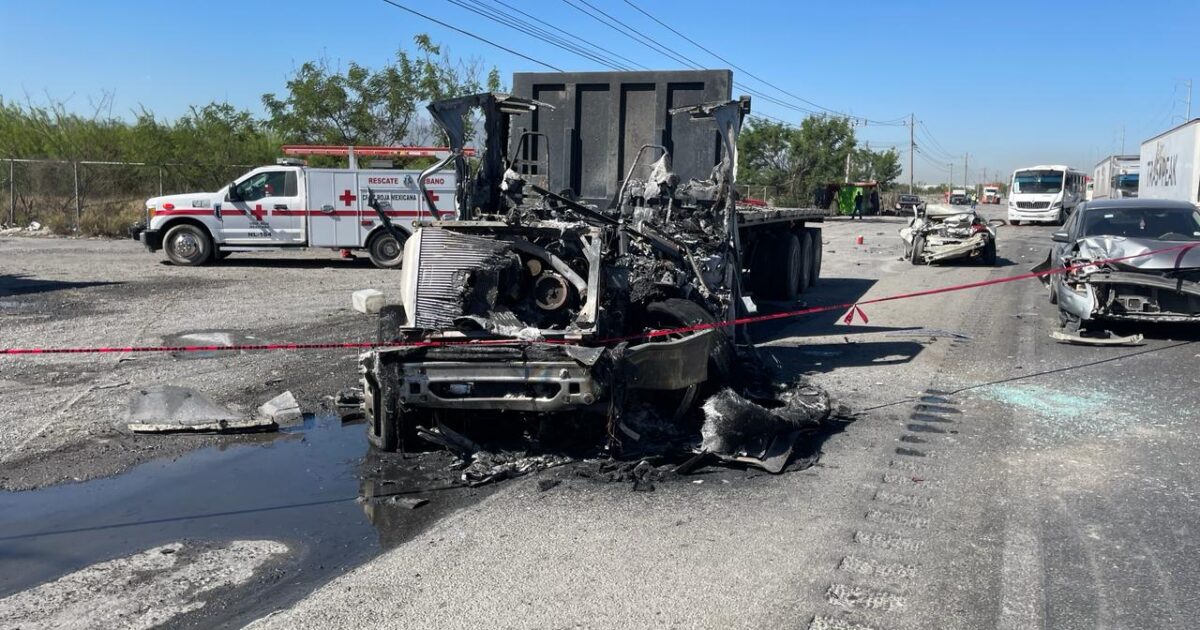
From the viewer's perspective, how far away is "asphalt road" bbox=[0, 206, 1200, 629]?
393 cm

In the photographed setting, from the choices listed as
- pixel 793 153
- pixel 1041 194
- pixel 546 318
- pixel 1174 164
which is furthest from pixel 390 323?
pixel 793 153

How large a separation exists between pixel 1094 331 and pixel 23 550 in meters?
10.5

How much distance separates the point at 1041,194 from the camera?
4028 centimetres

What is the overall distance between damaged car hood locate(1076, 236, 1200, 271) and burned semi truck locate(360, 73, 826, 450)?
453 centimetres

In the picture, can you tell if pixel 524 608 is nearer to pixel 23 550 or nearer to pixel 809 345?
pixel 23 550

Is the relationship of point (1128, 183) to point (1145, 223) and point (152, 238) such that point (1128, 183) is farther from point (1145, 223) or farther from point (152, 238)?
point (152, 238)

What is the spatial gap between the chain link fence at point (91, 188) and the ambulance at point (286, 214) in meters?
8.82

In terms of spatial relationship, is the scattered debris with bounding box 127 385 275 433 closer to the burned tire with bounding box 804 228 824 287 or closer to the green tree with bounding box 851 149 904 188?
the burned tire with bounding box 804 228 824 287

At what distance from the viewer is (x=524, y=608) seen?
156 inches

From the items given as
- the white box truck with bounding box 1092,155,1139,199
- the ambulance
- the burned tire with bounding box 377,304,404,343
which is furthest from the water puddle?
the white box truck with bounding box 1092,155,1139,199

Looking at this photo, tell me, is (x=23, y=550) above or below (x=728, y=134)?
below

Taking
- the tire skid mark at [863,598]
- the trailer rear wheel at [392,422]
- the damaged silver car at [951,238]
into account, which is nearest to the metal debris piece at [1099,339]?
the tire skid mark at [863,598]

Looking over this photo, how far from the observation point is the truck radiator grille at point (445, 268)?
6121mm

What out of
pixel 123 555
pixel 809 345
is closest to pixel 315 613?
pixel 123 555
